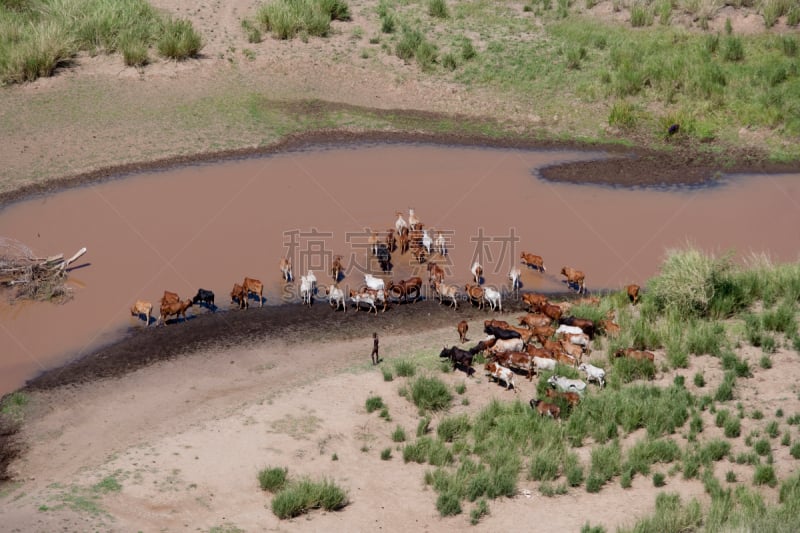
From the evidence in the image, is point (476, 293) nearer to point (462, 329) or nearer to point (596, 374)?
point (462, 329)

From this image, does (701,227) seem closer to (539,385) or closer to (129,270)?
(539,385)

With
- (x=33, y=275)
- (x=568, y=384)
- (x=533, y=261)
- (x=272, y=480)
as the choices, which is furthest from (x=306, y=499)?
(x=33, y=275)

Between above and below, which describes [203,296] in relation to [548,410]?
above

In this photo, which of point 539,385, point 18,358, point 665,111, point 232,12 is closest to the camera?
point 539,385

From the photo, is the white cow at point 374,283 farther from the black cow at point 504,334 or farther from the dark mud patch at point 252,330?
the black cow at point 504,334

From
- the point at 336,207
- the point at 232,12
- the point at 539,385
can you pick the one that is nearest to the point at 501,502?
the point at 539,385
